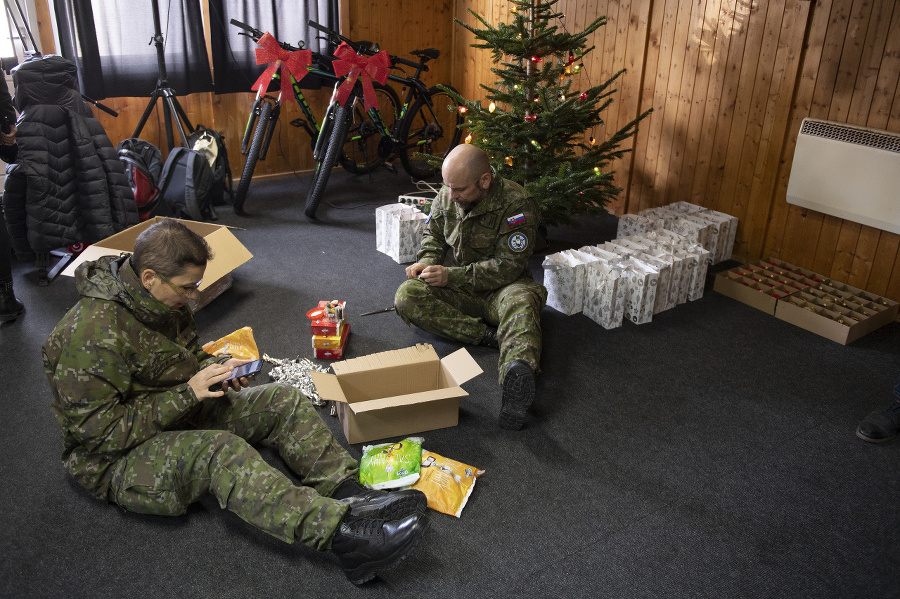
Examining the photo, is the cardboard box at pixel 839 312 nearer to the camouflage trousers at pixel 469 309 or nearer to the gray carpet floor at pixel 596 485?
the gray carpet floor at pixel 596 485

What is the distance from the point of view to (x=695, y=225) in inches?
157

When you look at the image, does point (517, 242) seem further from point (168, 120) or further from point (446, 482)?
point (168, 120)

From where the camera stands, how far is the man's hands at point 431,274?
302 centimetres

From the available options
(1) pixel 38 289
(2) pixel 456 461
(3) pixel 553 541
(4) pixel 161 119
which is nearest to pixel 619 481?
(3) pixel 553 541

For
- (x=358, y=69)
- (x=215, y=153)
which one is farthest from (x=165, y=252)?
(x=215, y=153)

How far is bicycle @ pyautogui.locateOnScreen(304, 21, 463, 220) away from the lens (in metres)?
4.77

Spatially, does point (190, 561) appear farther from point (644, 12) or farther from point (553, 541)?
point (644, 12)

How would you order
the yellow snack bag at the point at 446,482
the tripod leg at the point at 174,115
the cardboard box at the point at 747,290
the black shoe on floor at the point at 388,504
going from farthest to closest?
1. the tripod leg at the point at 174,115
2. the cardboard box at the point at 747,290
3. the yellow snack bag at the point at 446,482
4. the black shoe on floor at the point at 388,504

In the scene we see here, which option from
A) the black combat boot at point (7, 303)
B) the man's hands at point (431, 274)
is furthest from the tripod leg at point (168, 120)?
the man's hands at point (431, 274)

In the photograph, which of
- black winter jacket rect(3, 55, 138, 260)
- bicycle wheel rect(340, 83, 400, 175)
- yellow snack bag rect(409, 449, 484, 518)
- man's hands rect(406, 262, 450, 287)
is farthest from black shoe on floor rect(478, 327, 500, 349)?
bicycle wheel rect(340, 83, 400, 175)

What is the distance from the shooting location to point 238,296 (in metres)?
3.63

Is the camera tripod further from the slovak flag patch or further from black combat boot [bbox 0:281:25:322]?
the slovak flag patch

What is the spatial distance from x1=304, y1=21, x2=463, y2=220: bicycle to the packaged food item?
2.80m

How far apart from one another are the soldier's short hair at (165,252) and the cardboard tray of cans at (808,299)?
9.39 ft
